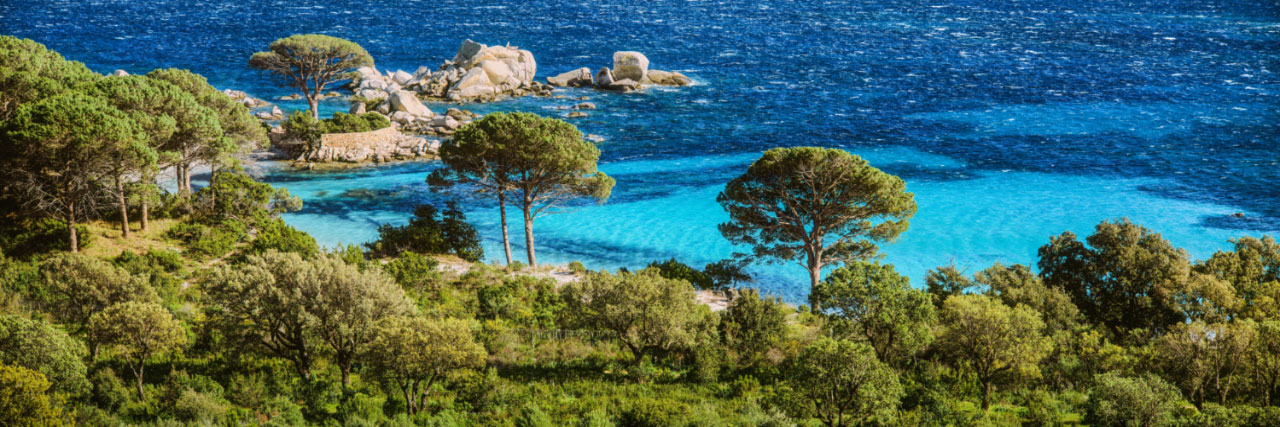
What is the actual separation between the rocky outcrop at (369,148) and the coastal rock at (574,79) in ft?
114

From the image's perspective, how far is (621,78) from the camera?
104688mm

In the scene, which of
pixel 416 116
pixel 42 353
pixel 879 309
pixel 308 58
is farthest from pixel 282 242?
pixel 308 58

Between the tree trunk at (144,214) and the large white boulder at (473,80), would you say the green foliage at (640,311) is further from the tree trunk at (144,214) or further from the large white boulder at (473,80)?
the large white boulder at (473,80)

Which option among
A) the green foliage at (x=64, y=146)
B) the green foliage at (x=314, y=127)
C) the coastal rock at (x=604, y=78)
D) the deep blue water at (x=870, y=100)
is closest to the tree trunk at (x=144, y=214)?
the green foliage at (x=64, y=146)

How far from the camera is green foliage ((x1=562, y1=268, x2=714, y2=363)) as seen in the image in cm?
2836

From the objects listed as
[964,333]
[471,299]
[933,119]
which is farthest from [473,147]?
[933,119]

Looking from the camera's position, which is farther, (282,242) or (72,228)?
(282,242)

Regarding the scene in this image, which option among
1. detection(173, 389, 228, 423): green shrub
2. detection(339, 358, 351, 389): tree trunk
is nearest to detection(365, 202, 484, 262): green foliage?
detection(339, 358, 351, 389): tree trunk

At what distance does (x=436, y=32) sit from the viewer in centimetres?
14512

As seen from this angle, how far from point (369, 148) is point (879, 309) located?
169ft

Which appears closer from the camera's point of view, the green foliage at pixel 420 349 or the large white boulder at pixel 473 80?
the green foliage at pixel 420 349

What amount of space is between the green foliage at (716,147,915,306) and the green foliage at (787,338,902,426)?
45.6ft

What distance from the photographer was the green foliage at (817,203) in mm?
37031

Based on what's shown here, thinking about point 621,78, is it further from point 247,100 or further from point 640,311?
point 640,311
